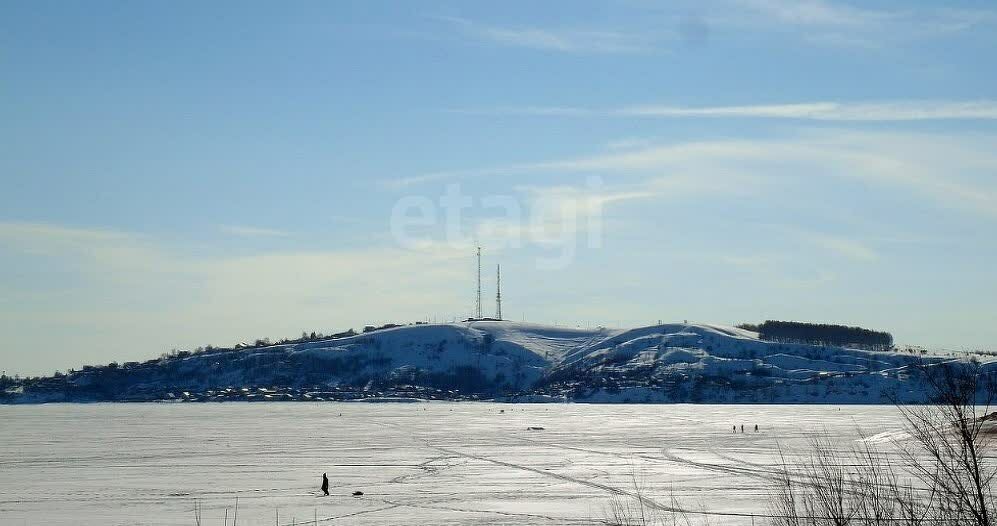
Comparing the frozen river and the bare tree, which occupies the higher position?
the bare tree

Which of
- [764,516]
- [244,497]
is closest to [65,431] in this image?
[244,497]

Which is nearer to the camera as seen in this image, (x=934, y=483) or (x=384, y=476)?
(x=934, y=483)

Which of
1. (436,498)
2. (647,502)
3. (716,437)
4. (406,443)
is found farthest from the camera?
(716,437)

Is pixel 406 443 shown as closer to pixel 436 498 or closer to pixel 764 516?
pixel 436 498

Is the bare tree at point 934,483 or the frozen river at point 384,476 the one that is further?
the frozen river at point 384,476

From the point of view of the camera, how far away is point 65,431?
108062mm

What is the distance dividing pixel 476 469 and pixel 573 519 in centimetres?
2155

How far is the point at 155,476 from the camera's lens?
54.1 m

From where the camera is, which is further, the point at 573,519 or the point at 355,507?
the point at 355,507

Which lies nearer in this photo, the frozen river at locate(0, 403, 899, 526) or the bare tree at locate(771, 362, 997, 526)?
the bare tree at locate(771, 362, 997, 526)

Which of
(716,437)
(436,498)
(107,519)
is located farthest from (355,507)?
(716,437)

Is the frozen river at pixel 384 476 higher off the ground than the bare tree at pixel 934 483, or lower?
lower

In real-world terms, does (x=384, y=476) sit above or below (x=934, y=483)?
below

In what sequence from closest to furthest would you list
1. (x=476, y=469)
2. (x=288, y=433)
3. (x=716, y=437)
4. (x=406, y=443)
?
(x=476, y=469) → (x=406, y=443) → (x=716, y=437) → (x=288, y=433)
